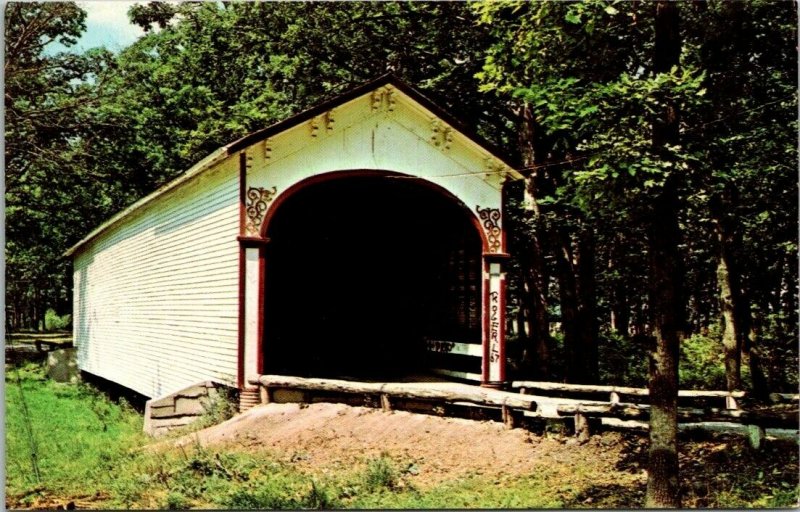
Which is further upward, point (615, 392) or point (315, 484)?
point (615, 392)

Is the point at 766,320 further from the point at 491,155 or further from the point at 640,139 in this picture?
the point at 640,139

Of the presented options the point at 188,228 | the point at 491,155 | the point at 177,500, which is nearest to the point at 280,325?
the point at 188,228

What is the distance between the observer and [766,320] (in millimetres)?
14648

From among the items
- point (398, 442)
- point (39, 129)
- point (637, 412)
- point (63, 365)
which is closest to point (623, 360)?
point (637, 412)

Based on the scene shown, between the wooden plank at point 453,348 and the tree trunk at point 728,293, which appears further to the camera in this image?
the wooden plank at point 453,348

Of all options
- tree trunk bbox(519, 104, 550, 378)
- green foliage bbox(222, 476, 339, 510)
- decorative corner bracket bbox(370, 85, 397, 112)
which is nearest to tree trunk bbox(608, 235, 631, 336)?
tree trunk bbox(519, 104, 550, 378)

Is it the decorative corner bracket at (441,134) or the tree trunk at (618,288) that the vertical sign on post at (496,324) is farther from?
the tree trunk at (618,288)

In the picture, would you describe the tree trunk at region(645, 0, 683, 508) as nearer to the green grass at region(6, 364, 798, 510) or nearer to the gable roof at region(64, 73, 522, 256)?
the green grass at region(6, 364, 798, 510)

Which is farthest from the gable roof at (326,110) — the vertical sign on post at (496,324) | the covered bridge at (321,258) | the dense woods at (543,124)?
the vertical sign on post at (496,324)

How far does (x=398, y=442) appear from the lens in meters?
10.6

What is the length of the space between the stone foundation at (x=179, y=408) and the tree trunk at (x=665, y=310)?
6890mm

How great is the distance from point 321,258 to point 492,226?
4.71m

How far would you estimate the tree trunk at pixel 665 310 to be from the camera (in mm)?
8375

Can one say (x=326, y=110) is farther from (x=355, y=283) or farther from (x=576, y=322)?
(x=576, y=322)
